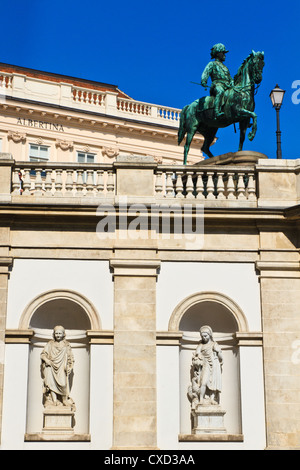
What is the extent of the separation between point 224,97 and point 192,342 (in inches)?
275

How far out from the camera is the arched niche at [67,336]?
1905cm

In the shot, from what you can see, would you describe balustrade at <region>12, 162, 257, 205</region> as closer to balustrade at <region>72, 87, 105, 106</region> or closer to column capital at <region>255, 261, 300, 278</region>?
column capital at <region>255, 261, 300, 278</region>

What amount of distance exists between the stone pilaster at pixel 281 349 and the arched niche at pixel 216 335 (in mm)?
632

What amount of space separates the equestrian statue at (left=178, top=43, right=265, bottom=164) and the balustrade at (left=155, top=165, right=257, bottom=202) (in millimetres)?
3243

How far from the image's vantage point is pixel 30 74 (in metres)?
47.0

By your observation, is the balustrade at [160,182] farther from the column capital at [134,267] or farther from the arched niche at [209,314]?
the arched niche at [209,314]

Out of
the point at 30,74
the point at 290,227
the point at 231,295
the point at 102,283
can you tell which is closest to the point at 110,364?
the point at 102,283

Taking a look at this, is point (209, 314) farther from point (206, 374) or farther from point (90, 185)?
point (90, 185)

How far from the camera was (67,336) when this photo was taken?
19.7 metres

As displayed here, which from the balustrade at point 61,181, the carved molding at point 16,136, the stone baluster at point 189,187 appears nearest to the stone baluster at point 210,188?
the stone baluster at point 189,187

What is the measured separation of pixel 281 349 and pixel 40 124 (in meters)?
27.8

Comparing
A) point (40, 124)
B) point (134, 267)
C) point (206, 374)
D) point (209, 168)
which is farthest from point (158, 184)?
point (40, 124)

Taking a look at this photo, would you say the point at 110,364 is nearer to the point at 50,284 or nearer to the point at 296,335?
the point at 50,284
